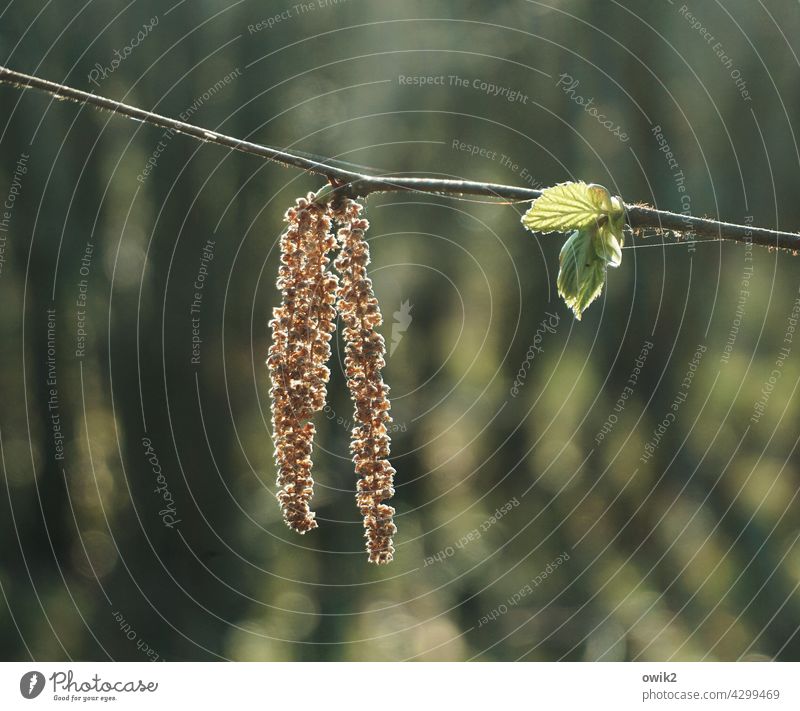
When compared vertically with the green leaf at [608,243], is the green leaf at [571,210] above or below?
above

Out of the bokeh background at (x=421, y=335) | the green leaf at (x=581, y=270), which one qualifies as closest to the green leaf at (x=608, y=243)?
the green leaf at (x=581, y=270)

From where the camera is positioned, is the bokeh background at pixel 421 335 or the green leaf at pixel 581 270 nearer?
the green leaf at pixel 581 270

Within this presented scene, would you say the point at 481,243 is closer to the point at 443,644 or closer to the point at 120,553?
the point at 443,644

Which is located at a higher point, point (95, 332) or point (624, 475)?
point (95, 332)

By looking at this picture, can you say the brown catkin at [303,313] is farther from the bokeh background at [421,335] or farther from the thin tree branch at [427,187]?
the bokeh background at [421,335]

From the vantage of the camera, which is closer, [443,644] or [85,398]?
[443,644]

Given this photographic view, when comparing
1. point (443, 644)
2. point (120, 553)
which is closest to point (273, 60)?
point (120, 553)

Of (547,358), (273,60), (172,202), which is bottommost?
(547,358)
